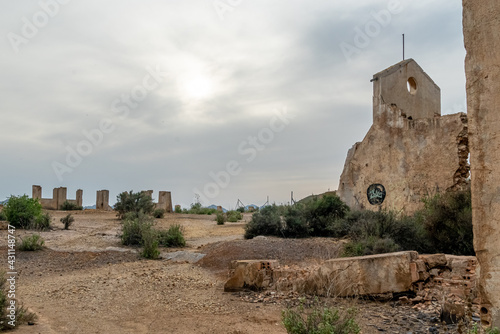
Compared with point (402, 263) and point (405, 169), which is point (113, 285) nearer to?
point (402, 263)

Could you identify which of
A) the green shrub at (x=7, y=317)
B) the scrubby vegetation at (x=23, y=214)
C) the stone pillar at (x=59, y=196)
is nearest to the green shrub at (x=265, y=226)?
the scrubby vegetation at (x=23, y=214)

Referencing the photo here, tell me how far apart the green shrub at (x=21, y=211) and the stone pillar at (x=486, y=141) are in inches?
614

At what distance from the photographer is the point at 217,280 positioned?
815 cm

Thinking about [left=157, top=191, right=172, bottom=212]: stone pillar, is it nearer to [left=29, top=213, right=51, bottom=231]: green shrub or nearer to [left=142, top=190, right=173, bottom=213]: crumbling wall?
[left=142, top=190, right=173, bottom=213]: crumbling wall

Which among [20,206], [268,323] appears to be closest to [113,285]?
[268,323]

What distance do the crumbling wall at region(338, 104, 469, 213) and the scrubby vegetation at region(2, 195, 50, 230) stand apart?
1190 cm

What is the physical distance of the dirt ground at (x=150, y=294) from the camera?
16.8 ft

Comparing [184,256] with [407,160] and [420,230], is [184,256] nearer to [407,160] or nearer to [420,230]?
[420,230]

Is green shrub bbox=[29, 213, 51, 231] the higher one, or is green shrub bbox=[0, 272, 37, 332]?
green shrub bbox=[29, 213, 51, 231]

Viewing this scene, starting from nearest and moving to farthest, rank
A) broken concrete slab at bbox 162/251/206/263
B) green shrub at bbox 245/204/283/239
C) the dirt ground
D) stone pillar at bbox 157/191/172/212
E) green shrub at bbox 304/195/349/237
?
the dirt ground
broken concrete slab at bbox 162/251/206/263
green shrub at bbox 245/204/283/239
green shrub at bbox 304/195/349/237
stone pillar at bbox 157/191/172/212

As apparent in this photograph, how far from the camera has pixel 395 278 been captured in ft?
19.4

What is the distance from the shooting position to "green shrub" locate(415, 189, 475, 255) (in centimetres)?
945

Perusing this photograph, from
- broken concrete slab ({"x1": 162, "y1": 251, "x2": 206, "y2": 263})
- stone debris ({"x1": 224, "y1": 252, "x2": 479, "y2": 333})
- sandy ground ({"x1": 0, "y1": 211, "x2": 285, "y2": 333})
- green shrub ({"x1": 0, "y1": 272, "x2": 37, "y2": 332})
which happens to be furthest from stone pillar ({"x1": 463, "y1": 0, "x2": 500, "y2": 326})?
broken concrete slab ({"x1": 162, "y1": 251, "x2": 206, "y2": 263})

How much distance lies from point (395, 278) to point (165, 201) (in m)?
29.0
